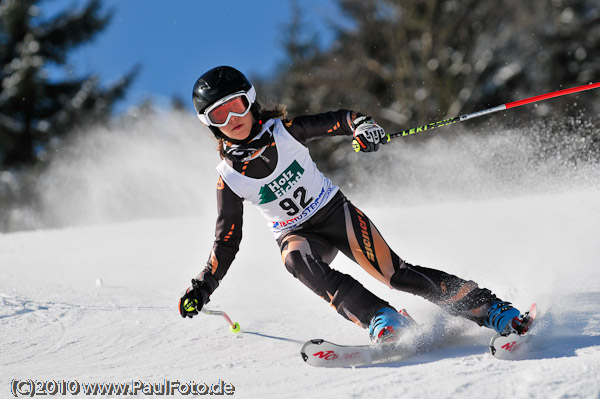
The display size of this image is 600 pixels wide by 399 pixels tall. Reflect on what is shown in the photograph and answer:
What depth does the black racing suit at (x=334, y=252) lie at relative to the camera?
2781 millimetres

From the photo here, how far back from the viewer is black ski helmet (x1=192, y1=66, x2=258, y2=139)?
3018mm

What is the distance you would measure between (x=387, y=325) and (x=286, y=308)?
1.44m

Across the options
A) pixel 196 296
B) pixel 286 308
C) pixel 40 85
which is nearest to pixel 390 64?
pixel 40 85

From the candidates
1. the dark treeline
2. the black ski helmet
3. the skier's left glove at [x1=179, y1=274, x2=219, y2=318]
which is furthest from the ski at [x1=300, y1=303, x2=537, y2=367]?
the dark treeline

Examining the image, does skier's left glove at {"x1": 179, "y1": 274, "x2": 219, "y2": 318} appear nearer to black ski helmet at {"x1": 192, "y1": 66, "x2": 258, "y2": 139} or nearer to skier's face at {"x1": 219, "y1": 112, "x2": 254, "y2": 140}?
skier's face at {"x1": 219, "y1": 112, "x2": 254, "y2": 140}

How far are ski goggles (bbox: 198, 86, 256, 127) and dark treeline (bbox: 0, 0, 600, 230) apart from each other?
579 inches

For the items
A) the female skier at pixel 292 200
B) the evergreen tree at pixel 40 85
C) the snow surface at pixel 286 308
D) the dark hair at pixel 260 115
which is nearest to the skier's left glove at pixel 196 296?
the female skier at pixel 292 200

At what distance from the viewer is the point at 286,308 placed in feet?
12.9

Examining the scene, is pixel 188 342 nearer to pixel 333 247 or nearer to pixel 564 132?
pixel 333 247

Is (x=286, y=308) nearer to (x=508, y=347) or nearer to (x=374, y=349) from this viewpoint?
(x=374, y=349)

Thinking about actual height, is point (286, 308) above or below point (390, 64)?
below

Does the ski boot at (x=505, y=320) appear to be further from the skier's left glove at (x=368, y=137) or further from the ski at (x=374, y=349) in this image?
the skier's left glove at (x=368, y=137)

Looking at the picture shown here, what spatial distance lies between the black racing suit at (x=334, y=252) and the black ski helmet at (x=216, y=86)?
35cm

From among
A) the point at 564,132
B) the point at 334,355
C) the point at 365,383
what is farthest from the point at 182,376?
the point at 564,132
